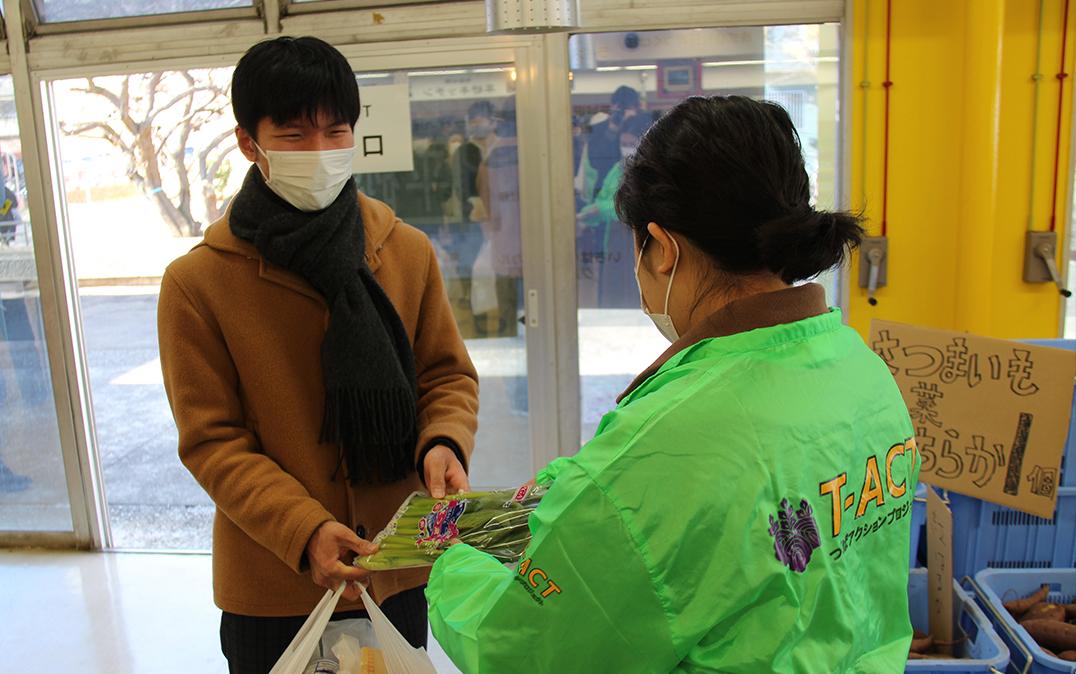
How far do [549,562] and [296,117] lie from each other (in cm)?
91

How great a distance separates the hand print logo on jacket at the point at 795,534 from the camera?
815 millimetres

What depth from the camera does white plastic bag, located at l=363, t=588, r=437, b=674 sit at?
1.37 meters

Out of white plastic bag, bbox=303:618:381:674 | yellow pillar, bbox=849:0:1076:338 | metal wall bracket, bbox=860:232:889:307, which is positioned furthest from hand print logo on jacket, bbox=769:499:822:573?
metal wall bracket, bbox=860:232:889:307

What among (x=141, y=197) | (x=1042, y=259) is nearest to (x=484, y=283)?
(x=141, y=197)

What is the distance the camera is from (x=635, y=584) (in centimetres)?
80

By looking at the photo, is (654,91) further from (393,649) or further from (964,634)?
(393,649)

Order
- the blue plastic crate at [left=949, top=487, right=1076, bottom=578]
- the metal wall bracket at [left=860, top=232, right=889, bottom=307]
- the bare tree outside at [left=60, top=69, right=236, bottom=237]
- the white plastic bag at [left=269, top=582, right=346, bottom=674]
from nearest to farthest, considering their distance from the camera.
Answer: the white plastic bag at [left=269, top=582, right=346, bottom=674], the blue plastic crate at [left=949, top=487, right=1076, bottom=578], the metal wall bracket at [left=860, top=232, right=889, bottom=307], the bare tree outside at [left=60, top=69, right=236, bottom=237]

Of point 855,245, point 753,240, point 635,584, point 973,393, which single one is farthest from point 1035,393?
point 635,584

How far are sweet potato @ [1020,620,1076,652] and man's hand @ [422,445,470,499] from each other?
117 centimetres

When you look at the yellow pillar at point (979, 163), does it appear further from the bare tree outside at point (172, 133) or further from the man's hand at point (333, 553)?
the bare tree outside at point (172, 133)

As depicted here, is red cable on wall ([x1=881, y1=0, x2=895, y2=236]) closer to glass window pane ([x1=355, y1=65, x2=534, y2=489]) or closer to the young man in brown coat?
glass window pane ([x1=355, y1=65, x2=534, y2=489])

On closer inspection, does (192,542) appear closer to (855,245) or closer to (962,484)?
(962,484)

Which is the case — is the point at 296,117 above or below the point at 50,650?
above

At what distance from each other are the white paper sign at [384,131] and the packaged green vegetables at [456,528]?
82.3 inches
